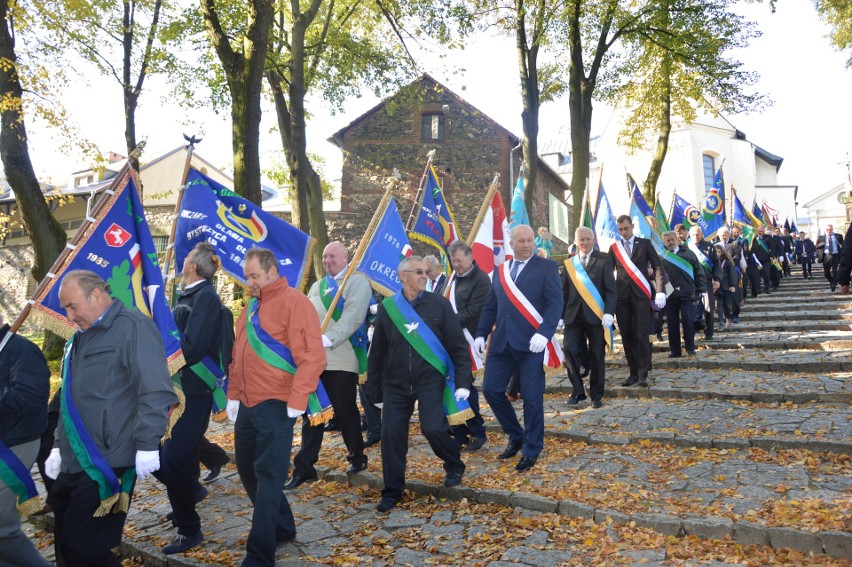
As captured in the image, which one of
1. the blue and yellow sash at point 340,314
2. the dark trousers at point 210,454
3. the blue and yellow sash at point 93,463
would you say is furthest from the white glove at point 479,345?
the blue and yellow sash at point 93,463

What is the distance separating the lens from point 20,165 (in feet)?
44.1

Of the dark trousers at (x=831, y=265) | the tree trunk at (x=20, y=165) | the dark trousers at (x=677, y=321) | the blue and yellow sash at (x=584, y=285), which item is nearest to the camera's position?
the blue and yellow sash at (x=584, y=285)

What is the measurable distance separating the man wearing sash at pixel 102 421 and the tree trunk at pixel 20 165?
10984 millimetres

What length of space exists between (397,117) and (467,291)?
940 inches

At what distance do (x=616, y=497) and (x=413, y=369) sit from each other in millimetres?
1849

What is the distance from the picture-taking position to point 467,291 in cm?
736

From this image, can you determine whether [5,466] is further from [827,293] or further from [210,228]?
[827,293]

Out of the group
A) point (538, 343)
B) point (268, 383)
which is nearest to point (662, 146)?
point (538, 343)

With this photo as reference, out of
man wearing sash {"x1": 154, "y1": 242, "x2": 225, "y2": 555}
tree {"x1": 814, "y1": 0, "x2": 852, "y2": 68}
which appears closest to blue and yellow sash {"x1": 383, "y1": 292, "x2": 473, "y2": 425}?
man wearing sash {"x1": 154, "y1": 242, "x2": 225, "y2": 555}

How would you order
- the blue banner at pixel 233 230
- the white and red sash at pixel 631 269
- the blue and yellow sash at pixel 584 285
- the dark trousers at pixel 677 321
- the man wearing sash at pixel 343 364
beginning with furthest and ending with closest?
1. the dark trousers at pixel 677 321
2. the white and red sash at pixel 631 269
3. the blue and yellow sash at pixel 584 285
4. the blue banner at pixel 233 230
5. the man wearing sash at pixel 343 364

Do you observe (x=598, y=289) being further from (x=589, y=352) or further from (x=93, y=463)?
(x=93, y=463)

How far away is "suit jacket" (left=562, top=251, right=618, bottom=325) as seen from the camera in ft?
27.3

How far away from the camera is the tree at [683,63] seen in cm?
1948

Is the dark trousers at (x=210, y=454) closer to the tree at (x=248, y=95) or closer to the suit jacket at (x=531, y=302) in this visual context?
the suit jacket at (x=531, y=302)
